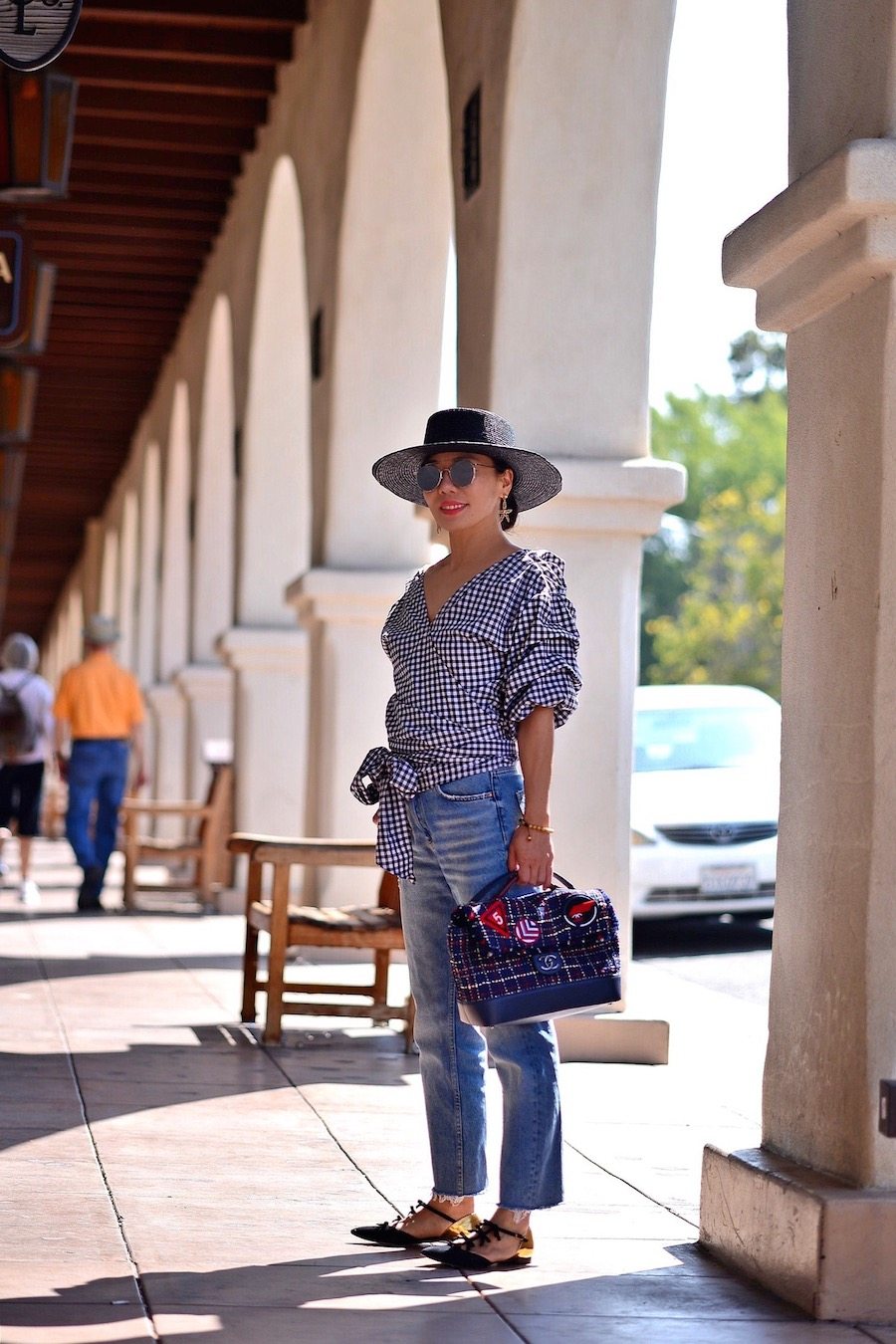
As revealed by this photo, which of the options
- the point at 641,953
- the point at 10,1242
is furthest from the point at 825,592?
the point at 641,953

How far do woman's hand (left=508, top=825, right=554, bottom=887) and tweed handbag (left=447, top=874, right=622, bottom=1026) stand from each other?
0.08 feet

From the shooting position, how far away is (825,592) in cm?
368

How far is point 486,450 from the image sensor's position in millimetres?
3938

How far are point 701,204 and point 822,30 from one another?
50.1 meters

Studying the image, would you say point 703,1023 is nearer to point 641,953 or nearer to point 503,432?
point 641,953

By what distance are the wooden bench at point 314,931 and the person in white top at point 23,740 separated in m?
5.97

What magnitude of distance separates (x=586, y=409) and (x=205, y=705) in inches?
398

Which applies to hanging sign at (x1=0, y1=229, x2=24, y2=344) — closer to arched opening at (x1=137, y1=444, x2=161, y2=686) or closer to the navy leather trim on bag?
the navy leather trim on bag

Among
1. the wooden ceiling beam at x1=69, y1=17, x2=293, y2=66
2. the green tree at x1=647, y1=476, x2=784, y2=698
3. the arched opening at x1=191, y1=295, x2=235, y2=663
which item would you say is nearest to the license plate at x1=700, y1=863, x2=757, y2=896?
the wooden ceiling beam at x1=69, y1=17, x2=293, y2=66

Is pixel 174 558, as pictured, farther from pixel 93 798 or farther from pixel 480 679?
pixel 480 679

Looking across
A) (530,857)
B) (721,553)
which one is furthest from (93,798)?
(721,553)

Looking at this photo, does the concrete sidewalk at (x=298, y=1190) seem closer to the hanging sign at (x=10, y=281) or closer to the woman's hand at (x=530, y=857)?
the woman's hand at (x=530, y=857)

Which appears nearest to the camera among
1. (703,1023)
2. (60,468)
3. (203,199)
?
(703,1023)

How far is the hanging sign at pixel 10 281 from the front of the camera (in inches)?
413
